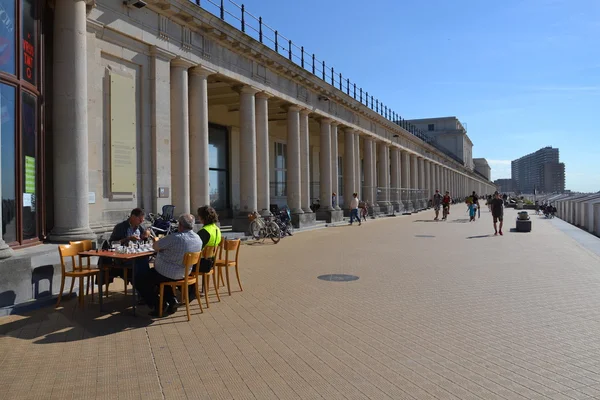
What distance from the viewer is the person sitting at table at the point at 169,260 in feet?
21.0

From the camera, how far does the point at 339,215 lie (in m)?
26.6

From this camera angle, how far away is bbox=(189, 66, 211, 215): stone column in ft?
50.0

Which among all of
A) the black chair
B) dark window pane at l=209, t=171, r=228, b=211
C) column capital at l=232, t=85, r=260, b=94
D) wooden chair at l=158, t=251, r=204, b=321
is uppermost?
column capital at l=232, t=85, r=260, b=94

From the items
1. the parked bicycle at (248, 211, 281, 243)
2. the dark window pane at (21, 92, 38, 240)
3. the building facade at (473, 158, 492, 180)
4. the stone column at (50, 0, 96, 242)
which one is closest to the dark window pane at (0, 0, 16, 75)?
the dark window pane at (21, 92, 38, 240)

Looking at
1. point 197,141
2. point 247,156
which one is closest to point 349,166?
point 247,156

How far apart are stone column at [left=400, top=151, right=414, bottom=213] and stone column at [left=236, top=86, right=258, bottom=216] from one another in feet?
87.6

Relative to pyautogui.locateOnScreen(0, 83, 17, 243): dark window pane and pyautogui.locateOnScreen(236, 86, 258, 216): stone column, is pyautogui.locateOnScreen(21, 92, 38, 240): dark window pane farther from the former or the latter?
pyautogui.locateOnScreen(236, 86, 258, 216): stone column

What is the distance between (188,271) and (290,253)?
275 inches

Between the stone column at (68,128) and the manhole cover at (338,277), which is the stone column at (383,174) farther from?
the stone column at (68,128)

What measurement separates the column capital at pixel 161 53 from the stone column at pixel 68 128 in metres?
3.59

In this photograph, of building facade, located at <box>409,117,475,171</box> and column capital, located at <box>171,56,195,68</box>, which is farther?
building facade, located at <box>409,117,475,171</box>

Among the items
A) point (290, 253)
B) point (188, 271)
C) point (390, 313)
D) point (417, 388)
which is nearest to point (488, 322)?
point (390, 313)

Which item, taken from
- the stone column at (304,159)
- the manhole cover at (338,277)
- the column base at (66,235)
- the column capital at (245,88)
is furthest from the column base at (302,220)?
the column base at (66,235)

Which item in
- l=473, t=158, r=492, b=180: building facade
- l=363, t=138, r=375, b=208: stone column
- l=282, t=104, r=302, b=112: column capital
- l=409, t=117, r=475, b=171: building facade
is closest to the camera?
l=282, t=104, r=302, b=112: column capital
